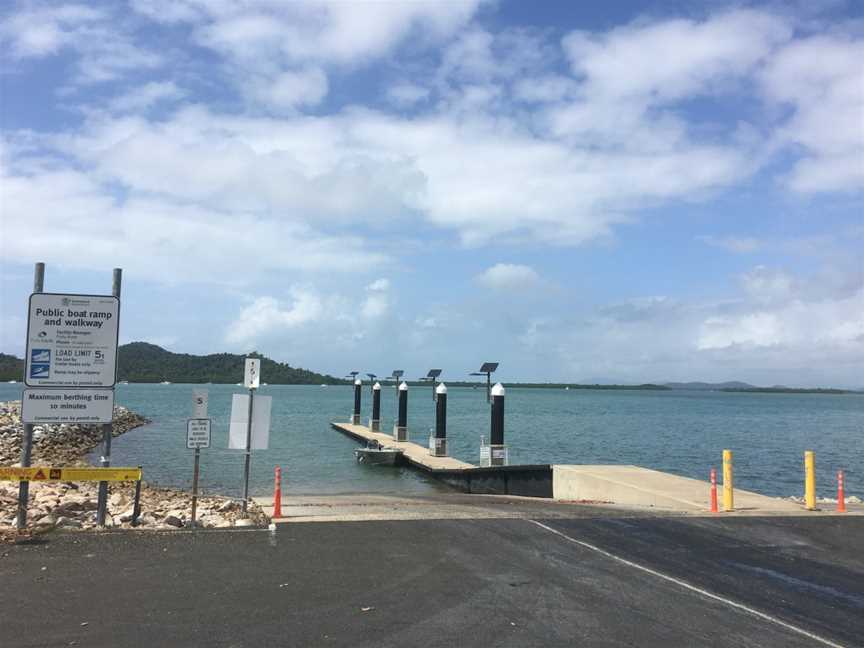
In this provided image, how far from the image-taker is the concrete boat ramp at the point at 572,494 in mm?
13539

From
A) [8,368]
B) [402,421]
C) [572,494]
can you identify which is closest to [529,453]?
[402,421]

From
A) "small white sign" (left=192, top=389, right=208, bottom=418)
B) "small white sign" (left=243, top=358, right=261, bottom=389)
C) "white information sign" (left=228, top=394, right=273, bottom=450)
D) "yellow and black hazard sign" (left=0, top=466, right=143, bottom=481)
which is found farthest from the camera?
"small white sign" (left=243, top=358, right=261, bottom=389)

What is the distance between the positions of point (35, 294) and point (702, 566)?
10.4 m

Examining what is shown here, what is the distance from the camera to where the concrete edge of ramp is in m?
15.1

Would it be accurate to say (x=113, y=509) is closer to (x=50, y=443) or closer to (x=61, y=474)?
(x=61, y=474)

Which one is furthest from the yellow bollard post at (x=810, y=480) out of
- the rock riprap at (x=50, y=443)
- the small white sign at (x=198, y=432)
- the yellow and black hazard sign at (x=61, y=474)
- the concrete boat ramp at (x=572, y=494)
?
the rock riprap at (x=50, y=443)

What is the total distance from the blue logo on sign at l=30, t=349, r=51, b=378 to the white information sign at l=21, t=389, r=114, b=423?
244 mm

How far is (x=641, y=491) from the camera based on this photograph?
1647 centimetres

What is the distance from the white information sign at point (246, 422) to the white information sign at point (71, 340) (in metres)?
2.21

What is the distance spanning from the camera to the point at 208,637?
6172 mm

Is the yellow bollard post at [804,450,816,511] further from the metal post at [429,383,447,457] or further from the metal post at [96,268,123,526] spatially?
the metal post at [429,383,447,457]

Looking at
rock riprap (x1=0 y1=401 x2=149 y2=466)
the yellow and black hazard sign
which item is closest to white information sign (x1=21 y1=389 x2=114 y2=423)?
the yellow and black hazard sign

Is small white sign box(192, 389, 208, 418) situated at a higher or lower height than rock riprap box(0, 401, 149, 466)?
higher

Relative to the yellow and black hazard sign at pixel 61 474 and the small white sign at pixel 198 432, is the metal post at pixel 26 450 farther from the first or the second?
the small white sign at pixel 198 432
